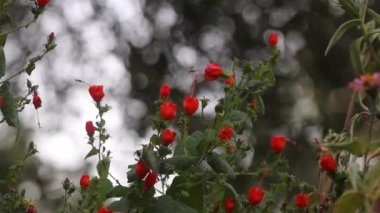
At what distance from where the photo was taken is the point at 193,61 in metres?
6.73

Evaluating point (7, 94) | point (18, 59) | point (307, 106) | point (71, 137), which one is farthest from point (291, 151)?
point (7, 94)

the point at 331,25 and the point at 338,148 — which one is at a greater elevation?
the point at 331,25

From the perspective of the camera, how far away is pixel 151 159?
1496 mm

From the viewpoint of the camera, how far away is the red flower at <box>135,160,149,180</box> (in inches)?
61.2

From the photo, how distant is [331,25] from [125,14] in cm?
196

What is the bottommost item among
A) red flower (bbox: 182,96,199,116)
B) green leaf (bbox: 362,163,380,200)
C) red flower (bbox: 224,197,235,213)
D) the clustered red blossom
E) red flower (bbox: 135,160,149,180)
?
green leaf (bbox: 362,163,380,200)

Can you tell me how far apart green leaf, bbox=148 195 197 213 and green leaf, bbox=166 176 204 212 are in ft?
0.11

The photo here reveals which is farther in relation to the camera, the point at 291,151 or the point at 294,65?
the point at 294,65

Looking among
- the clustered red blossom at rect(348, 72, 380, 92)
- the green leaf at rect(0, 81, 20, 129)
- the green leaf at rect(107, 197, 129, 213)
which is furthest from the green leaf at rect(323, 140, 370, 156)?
the green leaf at rect(0, 81, 20, 129)

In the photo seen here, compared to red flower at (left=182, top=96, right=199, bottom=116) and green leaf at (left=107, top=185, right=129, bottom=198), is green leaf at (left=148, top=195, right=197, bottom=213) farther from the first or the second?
red flower at (left=182, top=96, right=199, bottom=116)

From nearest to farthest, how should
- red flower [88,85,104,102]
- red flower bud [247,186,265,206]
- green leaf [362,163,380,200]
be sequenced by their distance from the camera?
1. green leaf [362,163,380,200]
2. red flower bud [247,186,265,206]
3. red flower [88,85,104,102]

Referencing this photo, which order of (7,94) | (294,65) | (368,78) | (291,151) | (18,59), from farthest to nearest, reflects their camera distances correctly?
(294,65) < (291,151) < (18,59) < (7,94) < (368,78)

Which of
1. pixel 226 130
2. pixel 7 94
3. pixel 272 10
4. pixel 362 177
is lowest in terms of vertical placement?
pixel 362 177

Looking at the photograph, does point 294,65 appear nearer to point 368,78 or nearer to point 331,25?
point 331,25
